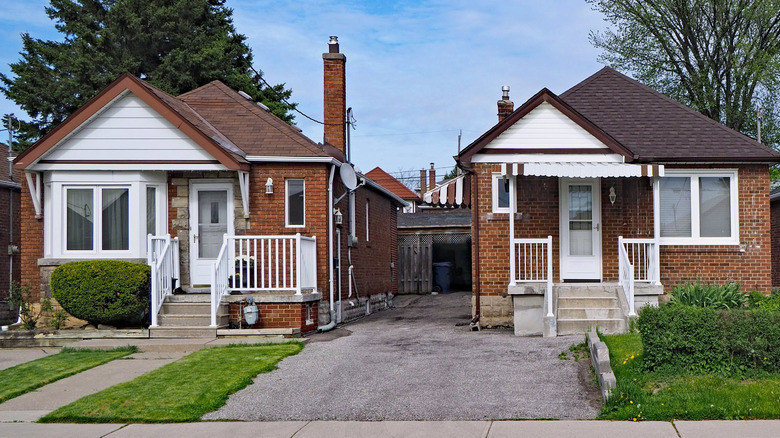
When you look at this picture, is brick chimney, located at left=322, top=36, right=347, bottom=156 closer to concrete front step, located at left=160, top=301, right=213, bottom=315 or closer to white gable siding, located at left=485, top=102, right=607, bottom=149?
white gable siding, located at left=485, top=102, right=607, bottom=149

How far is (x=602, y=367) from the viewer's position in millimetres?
9500

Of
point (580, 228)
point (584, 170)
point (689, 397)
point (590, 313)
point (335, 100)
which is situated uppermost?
point (335, 100)

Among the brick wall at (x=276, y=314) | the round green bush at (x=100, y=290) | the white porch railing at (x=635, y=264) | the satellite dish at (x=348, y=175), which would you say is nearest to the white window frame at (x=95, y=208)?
the round green bush at (x=100, y=290)

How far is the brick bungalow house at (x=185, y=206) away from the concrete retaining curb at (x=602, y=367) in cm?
590

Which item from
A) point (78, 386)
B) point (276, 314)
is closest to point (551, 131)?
point (276, 314)

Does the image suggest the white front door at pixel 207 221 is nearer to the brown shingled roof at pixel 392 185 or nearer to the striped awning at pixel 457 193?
the striped awning at pixel 457 193

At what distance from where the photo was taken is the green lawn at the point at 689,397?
27.1 ft

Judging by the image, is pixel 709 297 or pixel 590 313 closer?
pixel 709 297

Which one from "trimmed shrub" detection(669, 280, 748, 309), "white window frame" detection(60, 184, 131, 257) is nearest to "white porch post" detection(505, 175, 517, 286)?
"trimmed shrub" detection(669, 280, 748, 309)

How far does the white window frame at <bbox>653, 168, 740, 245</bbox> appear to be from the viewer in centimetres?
1554

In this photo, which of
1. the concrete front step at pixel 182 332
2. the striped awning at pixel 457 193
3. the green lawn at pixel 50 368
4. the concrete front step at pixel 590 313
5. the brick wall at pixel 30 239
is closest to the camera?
the green lawn at pixel 50 368

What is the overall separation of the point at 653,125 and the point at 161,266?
1009 cm

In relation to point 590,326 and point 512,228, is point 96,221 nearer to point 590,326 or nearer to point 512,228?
point 512,228

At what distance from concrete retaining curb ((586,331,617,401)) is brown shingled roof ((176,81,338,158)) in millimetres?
7417
